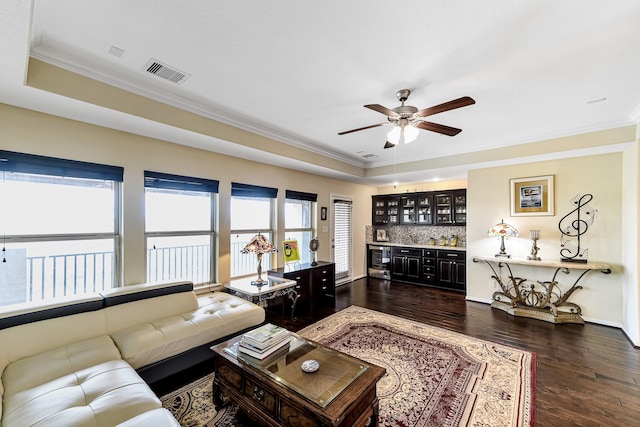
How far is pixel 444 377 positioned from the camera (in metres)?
2.53

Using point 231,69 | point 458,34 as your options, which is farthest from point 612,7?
point 231,69

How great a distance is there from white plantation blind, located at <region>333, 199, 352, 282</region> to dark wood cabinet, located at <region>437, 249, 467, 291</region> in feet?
6.79

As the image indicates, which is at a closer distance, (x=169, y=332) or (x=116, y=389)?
(x=116, y=389)

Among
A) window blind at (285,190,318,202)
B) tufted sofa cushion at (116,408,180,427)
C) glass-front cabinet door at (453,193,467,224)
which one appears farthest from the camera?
glass-front cabinet door at (453,193,467,224)

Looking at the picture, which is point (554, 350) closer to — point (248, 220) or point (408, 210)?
point (408, 210)

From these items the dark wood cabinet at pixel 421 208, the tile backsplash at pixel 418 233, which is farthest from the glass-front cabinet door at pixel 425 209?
the tile backsplash at pixel 418 233

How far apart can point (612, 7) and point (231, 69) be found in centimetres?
259

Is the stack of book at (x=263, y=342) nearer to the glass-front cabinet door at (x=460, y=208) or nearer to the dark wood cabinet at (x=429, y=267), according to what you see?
the dark wood cabinet at (x=429, y=267)

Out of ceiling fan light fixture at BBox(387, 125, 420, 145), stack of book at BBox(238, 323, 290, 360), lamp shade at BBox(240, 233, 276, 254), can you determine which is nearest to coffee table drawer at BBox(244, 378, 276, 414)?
stack of book at BBox(238, 323, 290, 360)

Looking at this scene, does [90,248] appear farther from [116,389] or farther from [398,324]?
[398,324]

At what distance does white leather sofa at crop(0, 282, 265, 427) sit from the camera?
143 cm

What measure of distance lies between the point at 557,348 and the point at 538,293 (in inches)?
52.3

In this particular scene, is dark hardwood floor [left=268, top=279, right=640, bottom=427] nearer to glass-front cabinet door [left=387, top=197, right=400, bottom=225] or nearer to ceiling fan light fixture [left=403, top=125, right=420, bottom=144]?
glass-front cabinet door [left=387, top=197, right=400, bottom=225]

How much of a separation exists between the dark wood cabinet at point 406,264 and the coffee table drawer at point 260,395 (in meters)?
5.25
